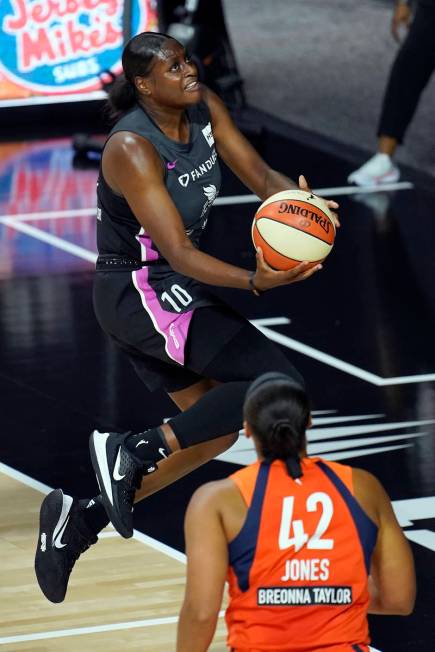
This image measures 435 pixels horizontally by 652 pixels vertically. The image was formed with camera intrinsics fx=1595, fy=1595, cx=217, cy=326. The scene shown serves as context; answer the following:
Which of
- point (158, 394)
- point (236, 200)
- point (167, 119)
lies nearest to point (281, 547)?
point (167, 119)

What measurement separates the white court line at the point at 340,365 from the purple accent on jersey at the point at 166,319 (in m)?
2.32

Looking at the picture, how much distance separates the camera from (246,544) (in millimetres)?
3576

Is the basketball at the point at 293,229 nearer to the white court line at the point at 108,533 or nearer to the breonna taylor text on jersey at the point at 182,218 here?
the breonna taylor text on jersey at the point at 182,218

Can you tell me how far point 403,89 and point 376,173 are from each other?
59cm

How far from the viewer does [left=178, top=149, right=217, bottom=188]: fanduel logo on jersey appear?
17.4 feet

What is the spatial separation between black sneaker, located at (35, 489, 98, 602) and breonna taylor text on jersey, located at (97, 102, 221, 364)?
63cm

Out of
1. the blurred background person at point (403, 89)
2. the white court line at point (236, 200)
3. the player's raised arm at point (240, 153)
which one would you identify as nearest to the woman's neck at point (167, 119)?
the player's raised arm at point (240, 153)

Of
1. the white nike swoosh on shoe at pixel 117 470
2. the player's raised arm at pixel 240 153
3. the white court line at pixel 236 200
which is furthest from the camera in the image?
the white court line at pixel 236 200

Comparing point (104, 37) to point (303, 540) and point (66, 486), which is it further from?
point (303, 540)

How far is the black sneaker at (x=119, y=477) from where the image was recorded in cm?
520

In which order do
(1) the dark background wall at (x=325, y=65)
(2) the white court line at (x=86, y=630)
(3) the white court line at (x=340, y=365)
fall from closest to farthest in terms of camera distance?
(2) the white court line at (x=86, y=630), (3) the white court line at (x=340, y=365), (1) the dark background wall at (x=325, y=65)

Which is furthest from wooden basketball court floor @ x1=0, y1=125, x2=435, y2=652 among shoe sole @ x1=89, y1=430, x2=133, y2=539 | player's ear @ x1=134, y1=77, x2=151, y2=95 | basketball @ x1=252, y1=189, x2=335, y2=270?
player's ear @ x1=134, y1=77, x2=151, y2=95

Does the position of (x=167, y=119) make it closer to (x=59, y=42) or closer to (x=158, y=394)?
(x=158, y=394)

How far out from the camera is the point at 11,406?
7293mm
